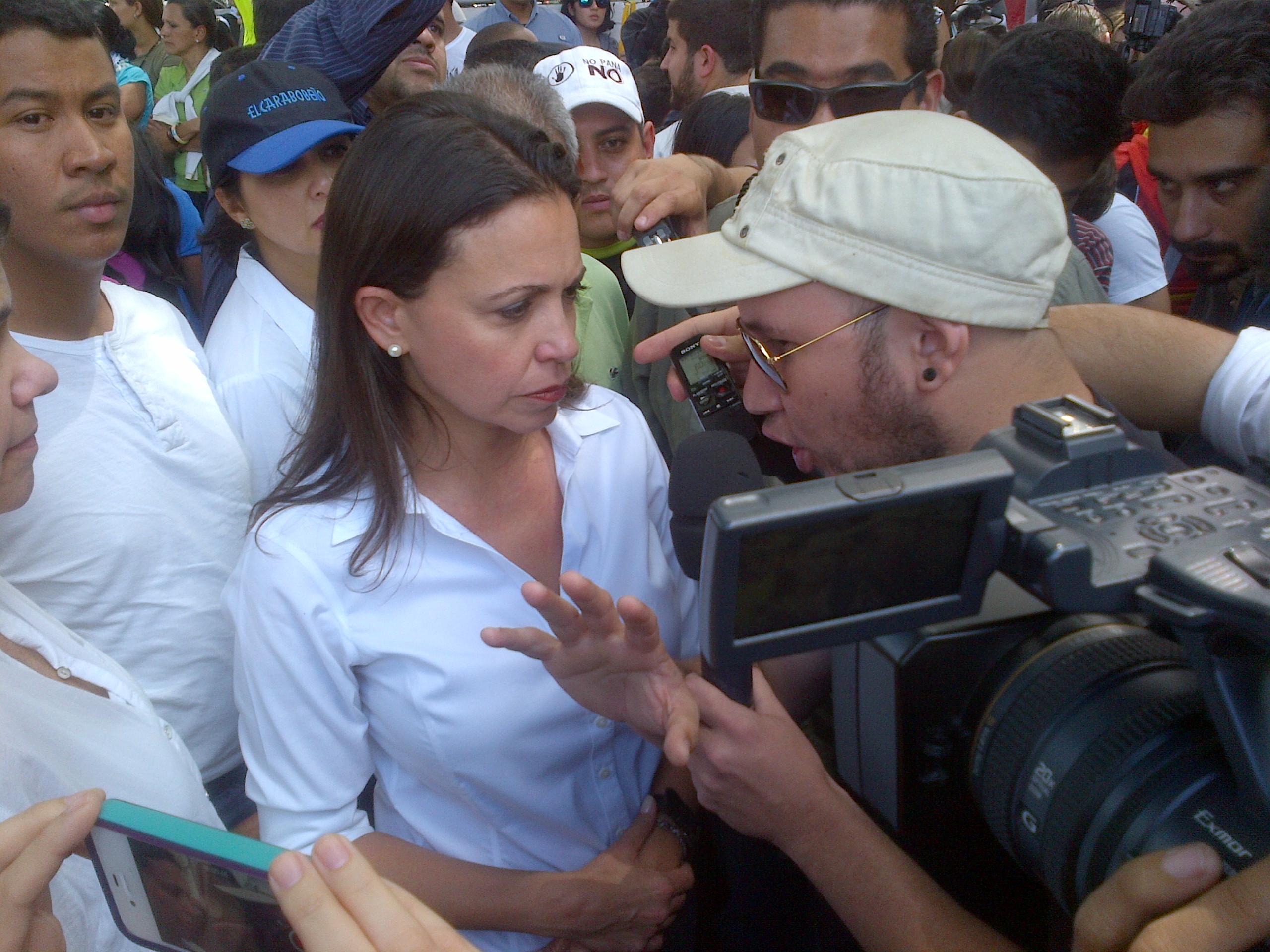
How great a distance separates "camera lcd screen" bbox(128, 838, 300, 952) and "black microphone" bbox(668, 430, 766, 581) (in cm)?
70

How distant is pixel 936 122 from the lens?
1.41m

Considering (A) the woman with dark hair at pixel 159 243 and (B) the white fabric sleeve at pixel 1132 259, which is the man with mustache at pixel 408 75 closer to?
(A) the woman with dark hair at pixel 159 243

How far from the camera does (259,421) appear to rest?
1889mm

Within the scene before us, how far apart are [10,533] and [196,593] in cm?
29

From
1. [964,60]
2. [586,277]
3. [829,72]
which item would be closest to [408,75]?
[586,277]

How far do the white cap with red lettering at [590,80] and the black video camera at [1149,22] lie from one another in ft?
8.22

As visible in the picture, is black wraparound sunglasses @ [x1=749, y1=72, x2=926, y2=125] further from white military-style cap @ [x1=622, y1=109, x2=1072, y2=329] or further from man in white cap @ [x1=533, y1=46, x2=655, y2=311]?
white military-style cap @ [x1=622, y1=109, x2=1072, y2=329]

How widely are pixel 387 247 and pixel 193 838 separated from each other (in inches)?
34.2

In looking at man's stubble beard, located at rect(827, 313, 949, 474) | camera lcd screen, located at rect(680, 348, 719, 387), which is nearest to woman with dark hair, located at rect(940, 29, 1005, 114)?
camera lcd screen, located at rect(680, 348, 719, 387)

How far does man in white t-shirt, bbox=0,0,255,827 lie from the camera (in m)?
1.48

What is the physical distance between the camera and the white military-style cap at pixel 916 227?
4.33 ft

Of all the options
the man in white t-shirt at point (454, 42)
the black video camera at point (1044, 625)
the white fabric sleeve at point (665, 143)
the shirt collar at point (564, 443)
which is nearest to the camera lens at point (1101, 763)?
the black video camera at point (1044, 625)

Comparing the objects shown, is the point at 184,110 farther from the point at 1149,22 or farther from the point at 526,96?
the point at 1149,22

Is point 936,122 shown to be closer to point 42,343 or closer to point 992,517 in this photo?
point 992,517
